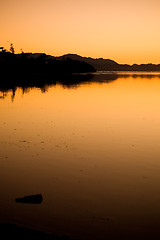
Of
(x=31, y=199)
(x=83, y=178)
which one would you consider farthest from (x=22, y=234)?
(x=83, y=178)

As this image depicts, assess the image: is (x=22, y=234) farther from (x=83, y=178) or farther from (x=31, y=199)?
(x=83, y=178)

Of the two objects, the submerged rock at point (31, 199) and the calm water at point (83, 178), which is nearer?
the calm water at point (83, 178)

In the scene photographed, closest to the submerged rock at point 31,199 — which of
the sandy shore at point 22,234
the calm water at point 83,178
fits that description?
the calm water at point 83,178

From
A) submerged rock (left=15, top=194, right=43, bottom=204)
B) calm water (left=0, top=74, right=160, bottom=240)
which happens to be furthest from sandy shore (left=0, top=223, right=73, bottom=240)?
submerged rock (left=15, top=194, right=43, bottom=204)

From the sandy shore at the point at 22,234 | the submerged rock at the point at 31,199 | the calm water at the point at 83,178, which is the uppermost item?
the sandy shore at the point at 22,234

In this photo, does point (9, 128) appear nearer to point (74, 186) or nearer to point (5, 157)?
point (5, 157)

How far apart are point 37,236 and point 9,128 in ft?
69.6

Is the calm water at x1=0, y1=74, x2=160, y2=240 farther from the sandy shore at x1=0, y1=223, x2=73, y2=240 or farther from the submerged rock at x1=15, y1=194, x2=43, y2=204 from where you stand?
the sandy shore at x1=0, y1=223, x2=73, y2=240

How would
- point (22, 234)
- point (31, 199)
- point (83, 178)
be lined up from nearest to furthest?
point (22, 234), point (31, 199), point (83, 178)

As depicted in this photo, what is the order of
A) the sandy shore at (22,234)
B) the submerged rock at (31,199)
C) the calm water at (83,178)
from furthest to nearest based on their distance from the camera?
the submerged rock at (31,199) → the calm water at (83,178) → the sandy shore at (22,234)

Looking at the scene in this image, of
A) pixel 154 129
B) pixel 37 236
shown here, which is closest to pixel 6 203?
pixel 37 236

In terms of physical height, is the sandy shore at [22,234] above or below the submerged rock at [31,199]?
above

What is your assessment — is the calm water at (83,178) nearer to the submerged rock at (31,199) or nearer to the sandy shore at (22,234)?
the submerged rock at (31,199)

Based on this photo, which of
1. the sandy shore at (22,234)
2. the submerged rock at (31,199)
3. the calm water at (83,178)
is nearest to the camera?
the sandy shore at (22,234)
